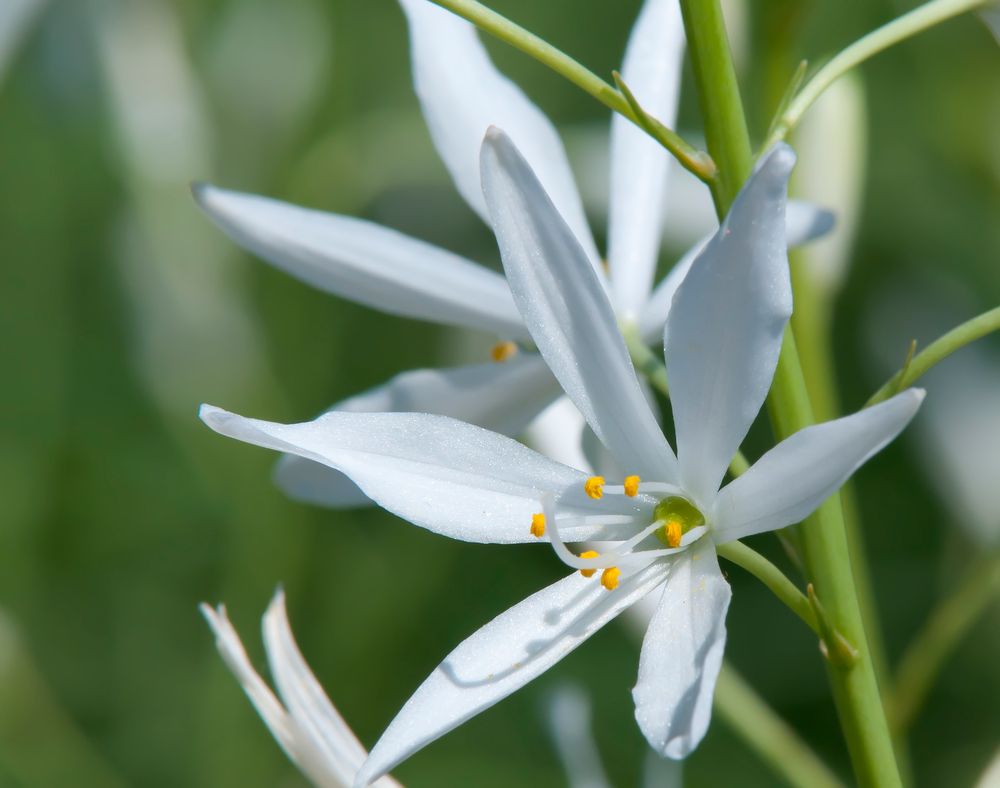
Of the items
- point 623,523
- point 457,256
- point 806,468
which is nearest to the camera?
point 806,468

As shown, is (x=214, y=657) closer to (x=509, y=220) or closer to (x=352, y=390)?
(x=352, y=390)

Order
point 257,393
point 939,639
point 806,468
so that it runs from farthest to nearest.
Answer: point 257,393
point 939,639
point 806,468

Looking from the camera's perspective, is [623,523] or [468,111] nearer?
[623,523]

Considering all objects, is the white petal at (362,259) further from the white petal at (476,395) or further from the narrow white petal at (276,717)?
the narrow white petal at (276,717)

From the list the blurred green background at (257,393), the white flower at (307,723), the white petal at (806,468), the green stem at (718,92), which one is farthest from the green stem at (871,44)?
the blurred green background at (257,393)

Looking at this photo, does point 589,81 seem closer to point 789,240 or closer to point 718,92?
point 718,92

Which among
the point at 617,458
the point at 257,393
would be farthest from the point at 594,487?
the point at 257,393

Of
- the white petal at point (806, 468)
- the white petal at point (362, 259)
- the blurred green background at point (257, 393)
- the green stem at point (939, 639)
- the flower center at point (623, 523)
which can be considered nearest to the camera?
the white petal at point (806, 468)

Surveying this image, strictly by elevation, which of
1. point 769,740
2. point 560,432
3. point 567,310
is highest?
point 567,310
